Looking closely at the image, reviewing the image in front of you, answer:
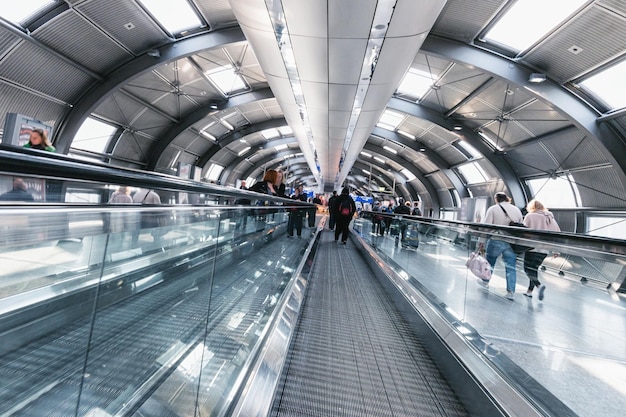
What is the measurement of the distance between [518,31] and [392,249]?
28.7 ft

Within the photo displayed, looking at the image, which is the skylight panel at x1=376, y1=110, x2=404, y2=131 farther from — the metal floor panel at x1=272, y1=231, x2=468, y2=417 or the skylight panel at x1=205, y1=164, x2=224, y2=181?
the metal floor panel at x1=272, y1=231, x2=468, y2=417

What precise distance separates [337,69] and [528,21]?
617 centimetres

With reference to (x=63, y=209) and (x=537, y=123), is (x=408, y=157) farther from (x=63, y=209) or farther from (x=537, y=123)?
(x=63, y=209)

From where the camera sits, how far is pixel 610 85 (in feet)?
35.5

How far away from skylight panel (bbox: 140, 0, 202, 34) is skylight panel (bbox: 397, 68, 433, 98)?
9062 mm

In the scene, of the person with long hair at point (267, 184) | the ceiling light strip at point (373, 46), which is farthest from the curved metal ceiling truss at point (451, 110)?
the person with long hair at point (267, 184)

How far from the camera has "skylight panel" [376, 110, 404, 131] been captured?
2025 cm

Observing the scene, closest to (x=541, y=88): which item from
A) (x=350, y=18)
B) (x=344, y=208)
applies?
(x=344, y=208)

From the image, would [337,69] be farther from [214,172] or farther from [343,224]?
[214,172]

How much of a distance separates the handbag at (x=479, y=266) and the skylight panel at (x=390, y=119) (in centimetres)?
1786

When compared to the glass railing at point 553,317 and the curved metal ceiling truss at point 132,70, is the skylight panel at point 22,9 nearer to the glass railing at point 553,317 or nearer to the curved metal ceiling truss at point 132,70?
the curved metal ceiling truss at point 132,70

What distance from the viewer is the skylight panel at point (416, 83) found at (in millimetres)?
14595

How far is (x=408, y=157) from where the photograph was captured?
96.4 feet

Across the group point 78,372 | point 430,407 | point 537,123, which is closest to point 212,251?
point 78,372
